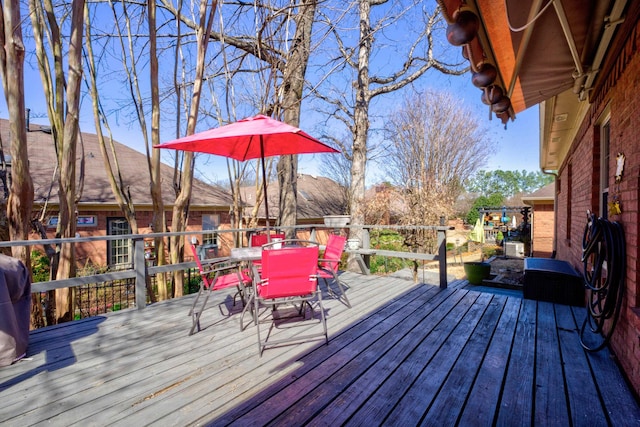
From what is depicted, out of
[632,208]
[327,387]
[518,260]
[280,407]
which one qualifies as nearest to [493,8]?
[632,208]

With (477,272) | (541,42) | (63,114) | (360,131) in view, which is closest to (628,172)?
(541,42)

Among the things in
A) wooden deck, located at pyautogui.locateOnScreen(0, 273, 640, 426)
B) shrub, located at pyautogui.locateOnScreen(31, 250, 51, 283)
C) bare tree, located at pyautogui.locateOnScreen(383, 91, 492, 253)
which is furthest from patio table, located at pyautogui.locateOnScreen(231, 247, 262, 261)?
bare tree, located at pyautogui.locateOnScreen(383, 91, 492, 253)

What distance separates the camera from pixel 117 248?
11.3m

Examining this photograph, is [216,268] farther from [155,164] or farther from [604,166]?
[604,166]

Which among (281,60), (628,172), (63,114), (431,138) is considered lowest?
(628,172)

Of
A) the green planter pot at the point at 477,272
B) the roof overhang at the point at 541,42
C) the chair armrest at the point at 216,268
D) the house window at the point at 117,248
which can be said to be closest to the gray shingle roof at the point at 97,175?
the house window at the point at 117,248

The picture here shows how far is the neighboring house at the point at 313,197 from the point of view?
1761cm

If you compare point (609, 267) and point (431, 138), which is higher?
point (431, 138)

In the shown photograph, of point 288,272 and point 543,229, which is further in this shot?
point 543,229

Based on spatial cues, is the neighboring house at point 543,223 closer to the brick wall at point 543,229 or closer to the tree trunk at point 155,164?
the brick wall at point 543,229

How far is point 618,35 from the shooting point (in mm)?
2203

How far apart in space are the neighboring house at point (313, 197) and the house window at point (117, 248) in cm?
680

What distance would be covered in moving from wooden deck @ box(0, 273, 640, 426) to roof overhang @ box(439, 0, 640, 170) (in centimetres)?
218

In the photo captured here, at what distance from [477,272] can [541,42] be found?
20.4ft
